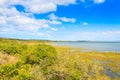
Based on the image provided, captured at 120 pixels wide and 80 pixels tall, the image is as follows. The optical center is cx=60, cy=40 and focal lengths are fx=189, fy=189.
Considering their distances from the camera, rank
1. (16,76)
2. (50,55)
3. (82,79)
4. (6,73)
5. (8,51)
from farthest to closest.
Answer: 1. (8,51)
2. (50,55)
3. (82,79)
4. (6,73)
5. (16,76)

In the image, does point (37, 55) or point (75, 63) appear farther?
point (37, 55)

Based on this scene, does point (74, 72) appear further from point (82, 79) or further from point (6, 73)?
point (6, 73)

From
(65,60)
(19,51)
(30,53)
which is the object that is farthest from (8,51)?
(65,60)

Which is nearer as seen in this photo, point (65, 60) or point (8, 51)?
point (65, 60)

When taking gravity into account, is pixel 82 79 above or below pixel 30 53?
below

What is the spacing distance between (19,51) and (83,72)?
55.4ft

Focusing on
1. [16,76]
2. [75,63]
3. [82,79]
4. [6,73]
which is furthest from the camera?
[75,63]

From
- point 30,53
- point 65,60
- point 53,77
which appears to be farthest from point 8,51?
point 53,77

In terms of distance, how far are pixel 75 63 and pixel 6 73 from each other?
6992mm

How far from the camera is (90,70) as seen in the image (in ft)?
72.4

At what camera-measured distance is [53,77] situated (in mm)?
16562

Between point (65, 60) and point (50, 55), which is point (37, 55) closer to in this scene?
point (50, 55)

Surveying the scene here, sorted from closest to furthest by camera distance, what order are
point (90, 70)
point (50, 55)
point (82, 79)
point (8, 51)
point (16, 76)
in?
point (16, 76), point (82, 79), point (90, 70), point (50, 55), point (8, 51)

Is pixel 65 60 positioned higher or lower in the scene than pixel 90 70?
higher
